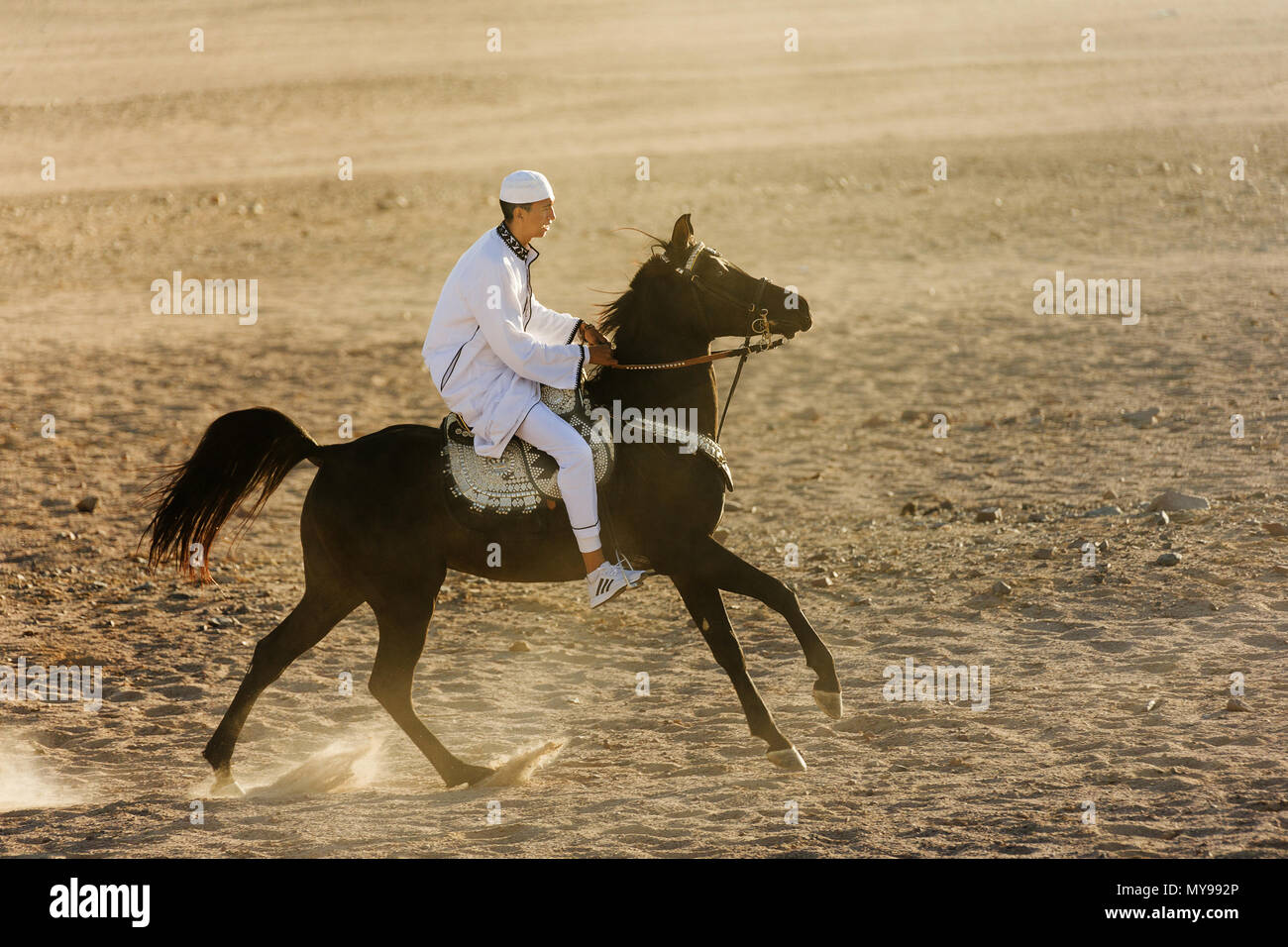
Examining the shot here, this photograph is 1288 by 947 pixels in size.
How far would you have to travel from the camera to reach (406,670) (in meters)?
6.79

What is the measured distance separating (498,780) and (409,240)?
54.9 feet

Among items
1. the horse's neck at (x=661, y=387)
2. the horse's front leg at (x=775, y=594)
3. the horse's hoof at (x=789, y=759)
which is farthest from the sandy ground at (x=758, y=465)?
the horse's neck at (x=661, y=387)

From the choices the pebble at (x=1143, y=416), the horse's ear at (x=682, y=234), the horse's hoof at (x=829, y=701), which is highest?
the horse's ear at (x=682, y=234)

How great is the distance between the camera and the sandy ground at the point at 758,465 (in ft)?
21.2

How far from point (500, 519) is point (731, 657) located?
1259 mm

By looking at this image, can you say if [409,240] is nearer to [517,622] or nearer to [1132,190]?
[1132,190]

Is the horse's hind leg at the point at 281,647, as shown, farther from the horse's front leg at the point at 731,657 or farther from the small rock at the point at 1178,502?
the small rock at the point at 1178,502

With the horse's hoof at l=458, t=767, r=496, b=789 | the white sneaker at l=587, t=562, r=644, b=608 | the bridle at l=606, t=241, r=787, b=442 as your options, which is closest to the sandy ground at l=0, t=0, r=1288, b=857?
the horse's hoof at l=458, t=767, r=496, b=789

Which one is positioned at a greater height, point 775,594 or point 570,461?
point 570,461

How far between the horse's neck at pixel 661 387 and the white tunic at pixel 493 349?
0.96 ft

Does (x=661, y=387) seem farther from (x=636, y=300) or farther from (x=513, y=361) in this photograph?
(x=513, y=361)

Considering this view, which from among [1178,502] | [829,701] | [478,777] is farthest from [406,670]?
[1178,502]

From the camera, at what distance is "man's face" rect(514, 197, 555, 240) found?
6.52 metres

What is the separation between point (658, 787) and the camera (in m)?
6.62
